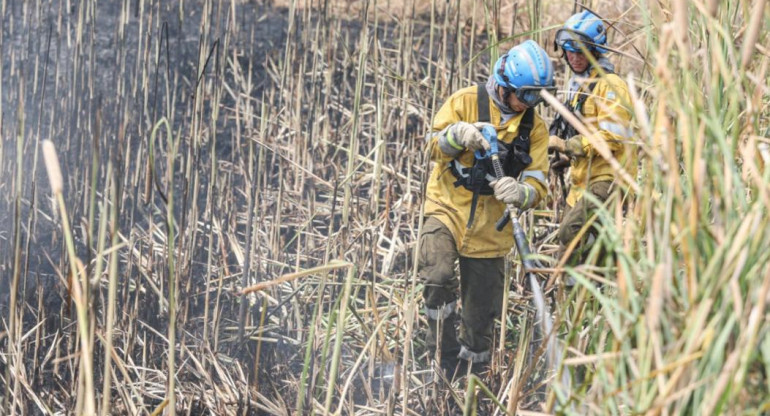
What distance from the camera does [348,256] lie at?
459 centimetres

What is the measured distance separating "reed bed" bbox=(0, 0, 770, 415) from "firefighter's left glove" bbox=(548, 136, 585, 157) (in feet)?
1.25

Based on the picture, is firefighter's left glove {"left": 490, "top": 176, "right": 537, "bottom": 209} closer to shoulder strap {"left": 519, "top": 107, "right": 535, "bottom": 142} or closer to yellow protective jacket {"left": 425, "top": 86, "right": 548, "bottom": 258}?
yellow protective jacket {"left": 425, "top": 86, "right": 548, "bottom": 258}

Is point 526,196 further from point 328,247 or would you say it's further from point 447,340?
point 447,340

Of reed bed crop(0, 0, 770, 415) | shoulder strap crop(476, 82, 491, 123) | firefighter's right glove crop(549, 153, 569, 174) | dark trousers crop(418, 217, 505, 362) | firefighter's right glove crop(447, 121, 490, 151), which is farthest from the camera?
firefighter's right glove crop(549, 153, 569, 174)

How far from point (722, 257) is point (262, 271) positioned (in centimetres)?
275

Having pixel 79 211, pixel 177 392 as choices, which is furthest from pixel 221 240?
pixel 177 392

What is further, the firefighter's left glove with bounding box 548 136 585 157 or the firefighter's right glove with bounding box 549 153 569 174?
the firefighter's right glove with bounding box 549 153 569 174

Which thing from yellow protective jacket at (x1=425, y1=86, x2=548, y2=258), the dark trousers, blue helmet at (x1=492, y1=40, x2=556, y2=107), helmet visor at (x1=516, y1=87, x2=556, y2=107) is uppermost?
blue helmet at (x1=492, y1=40, x2=556, y2=107)

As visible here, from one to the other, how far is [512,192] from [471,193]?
1.05 feet

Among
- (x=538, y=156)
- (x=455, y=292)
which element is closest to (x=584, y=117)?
(x=538, y=156)

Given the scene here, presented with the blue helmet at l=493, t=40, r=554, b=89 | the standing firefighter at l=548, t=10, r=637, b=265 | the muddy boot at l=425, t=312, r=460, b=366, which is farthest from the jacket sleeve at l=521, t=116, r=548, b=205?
the muddy boot at l=425, t=312, r=460, b=366

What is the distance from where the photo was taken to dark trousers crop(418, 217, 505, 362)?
12.1 feet

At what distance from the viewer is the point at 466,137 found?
3396 mm

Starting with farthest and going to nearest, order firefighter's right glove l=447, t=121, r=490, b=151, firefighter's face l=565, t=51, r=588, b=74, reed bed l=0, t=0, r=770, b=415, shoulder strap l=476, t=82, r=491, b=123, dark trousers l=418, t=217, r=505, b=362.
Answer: firefighter's face l=565, t=51, r=588, b=74 < dark trousers l=418, t=217, r=505, b=362 < shoulder strap l=476, t=82, r=491, b=123 < firefighter's right glove l=447, t=121, r=490, b=151 < reed bed l=0, t=0, r=770, b=415
